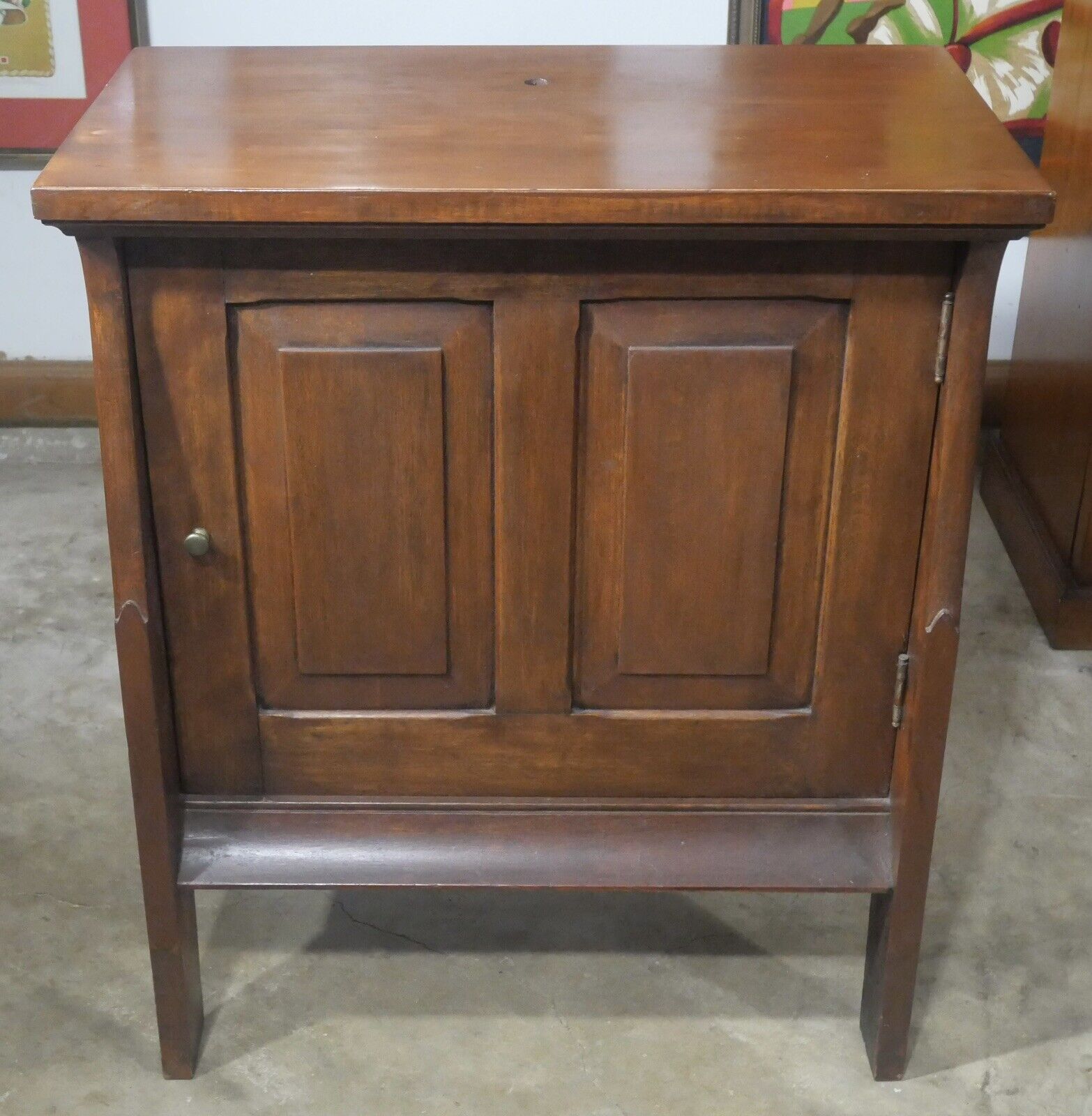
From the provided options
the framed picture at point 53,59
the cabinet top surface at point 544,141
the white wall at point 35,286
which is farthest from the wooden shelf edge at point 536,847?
the framed picture at point 53,59

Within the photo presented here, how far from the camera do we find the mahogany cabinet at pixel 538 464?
1.42m

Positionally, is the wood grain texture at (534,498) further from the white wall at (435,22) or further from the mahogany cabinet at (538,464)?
the white wall at (435,22)

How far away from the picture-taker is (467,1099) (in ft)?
5.90

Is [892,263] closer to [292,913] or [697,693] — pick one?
[697,693]

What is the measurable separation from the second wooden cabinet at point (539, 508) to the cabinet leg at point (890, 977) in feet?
0.52

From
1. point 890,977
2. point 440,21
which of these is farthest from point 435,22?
point 890,977

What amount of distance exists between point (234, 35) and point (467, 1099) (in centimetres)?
203

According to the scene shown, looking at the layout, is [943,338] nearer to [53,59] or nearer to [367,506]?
[367,506]

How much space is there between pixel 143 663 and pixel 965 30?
7.02ft

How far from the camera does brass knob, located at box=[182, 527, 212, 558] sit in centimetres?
155

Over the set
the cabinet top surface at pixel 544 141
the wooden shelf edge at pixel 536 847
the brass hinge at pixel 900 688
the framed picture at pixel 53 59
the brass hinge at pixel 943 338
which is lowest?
the wooden shelf edge at pixel 536 847

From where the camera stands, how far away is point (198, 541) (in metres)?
1.55

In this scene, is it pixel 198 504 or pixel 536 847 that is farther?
pixel 536 847

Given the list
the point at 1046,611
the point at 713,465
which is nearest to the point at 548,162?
the point at 713,465
